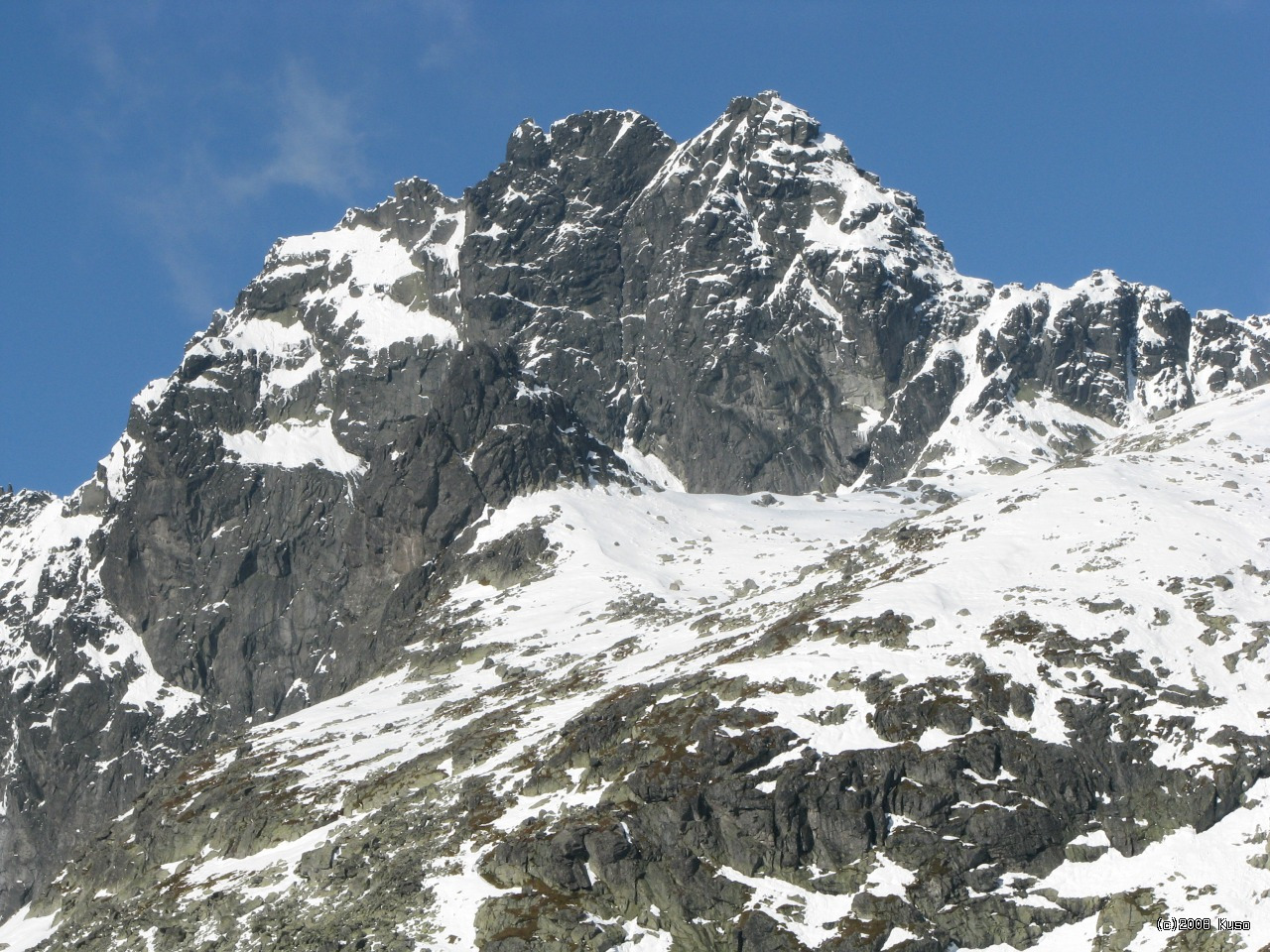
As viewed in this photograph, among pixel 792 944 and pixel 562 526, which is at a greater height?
pixel 562 526

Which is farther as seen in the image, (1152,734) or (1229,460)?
(1229,460)

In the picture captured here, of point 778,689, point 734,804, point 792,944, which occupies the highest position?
point 778,689

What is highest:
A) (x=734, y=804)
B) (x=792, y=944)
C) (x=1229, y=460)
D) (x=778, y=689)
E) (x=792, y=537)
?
(x=792, y=537)

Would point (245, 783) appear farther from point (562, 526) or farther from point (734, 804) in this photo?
point (562, 526)

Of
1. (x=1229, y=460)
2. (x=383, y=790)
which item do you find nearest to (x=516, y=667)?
(x=383, y=790)

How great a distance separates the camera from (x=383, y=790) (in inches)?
4178

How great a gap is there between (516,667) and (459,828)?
5302cm

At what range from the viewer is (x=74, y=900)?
114 meters

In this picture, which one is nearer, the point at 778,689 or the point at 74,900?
the point at 778,689

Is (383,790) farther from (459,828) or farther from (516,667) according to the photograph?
(516,667)

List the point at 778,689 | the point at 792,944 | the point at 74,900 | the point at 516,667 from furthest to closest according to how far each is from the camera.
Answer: the point at 516,667 → the point at 74,900 → the point at 778,689 → the point at 792,944

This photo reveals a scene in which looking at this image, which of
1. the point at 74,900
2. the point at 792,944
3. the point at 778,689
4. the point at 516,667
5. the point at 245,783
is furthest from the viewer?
the point at 516,667

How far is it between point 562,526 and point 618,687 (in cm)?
7906

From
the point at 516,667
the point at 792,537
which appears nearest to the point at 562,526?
the point at 792,537
